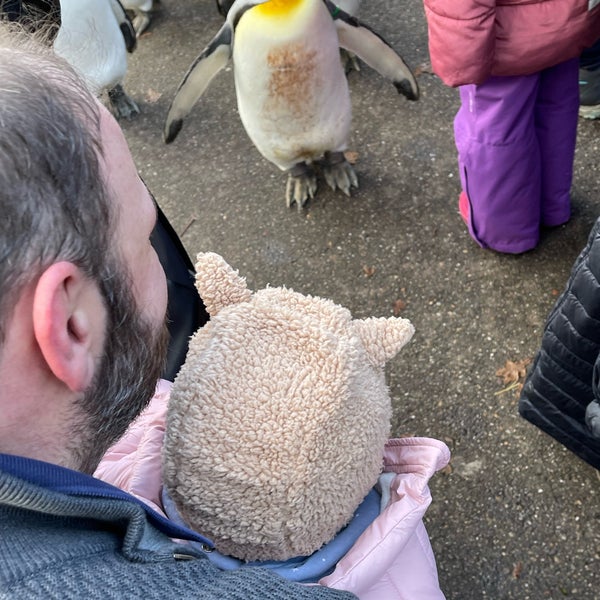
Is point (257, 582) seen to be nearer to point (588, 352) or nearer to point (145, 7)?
point (588, 352)

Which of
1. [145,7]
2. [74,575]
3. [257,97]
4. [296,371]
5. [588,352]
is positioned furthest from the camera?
[145,7]

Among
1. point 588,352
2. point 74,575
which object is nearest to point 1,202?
point 74,575

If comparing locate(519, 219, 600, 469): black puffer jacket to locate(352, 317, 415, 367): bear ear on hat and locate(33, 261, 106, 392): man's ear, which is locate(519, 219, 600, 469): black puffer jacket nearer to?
locate(352, 317, 415, 367): bear ear on hat

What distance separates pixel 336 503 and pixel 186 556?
0.32 meters

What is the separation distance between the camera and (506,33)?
1823mm

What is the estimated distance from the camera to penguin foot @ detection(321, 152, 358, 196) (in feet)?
9.21

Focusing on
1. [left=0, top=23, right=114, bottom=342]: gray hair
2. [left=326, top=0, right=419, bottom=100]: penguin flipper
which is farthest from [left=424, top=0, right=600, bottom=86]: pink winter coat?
[left=0, top=23, right=114, bottom=342]: gray hair

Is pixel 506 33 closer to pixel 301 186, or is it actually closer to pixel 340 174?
pixel 340 174

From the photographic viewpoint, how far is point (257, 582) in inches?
26.0

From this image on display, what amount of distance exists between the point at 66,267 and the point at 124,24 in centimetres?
289

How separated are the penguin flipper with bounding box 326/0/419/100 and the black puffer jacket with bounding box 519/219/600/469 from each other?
1.28 m

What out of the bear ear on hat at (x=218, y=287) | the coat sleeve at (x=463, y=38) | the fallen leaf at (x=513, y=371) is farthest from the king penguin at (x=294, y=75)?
the bear ear on hat at (x=218, y=287)

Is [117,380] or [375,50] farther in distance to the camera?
[375,50]

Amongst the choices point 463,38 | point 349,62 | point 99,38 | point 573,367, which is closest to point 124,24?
point 99,38
